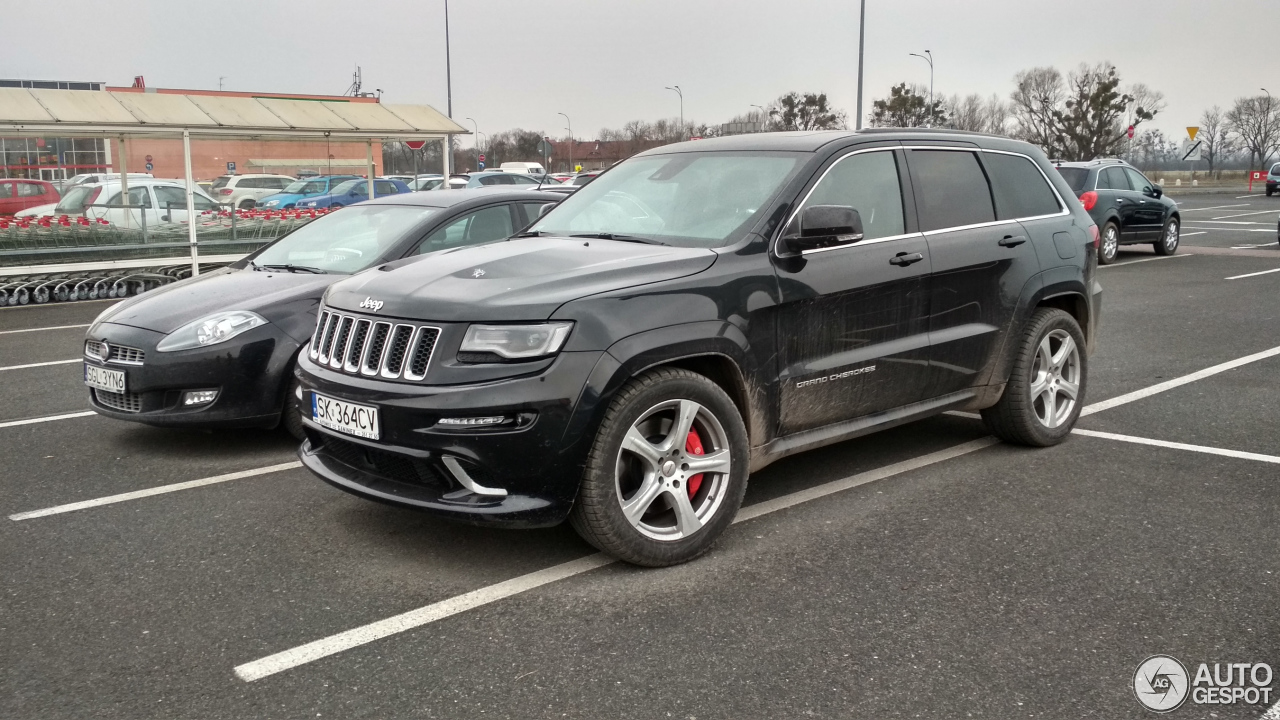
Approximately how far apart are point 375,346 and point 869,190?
95.9 inches

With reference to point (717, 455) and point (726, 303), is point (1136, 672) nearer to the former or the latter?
point (717, 455)

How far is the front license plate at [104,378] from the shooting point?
5.86 m

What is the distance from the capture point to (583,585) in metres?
4.03

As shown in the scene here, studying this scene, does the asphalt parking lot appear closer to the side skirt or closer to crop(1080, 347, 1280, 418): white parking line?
the side skirt

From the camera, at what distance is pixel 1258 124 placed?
87312mm

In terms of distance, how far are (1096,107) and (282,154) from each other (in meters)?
70.8

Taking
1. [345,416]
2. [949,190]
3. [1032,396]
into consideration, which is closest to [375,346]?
[345,416]

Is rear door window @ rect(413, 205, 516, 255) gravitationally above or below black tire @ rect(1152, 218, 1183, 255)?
above

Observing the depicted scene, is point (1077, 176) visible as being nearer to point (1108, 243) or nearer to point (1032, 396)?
point (1108, 243)

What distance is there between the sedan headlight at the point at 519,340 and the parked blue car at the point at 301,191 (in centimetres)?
1702

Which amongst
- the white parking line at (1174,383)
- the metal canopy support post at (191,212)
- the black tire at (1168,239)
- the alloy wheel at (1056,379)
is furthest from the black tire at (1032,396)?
the black tire at (1168,239)

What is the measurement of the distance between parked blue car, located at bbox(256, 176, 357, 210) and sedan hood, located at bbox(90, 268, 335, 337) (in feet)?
46.0

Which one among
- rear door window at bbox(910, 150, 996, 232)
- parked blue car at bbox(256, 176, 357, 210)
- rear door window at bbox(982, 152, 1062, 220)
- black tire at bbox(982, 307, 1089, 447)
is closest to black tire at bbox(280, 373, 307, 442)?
rear door window at bbox(910, 150, 996, 232)

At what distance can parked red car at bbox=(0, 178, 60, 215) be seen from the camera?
1407cm
